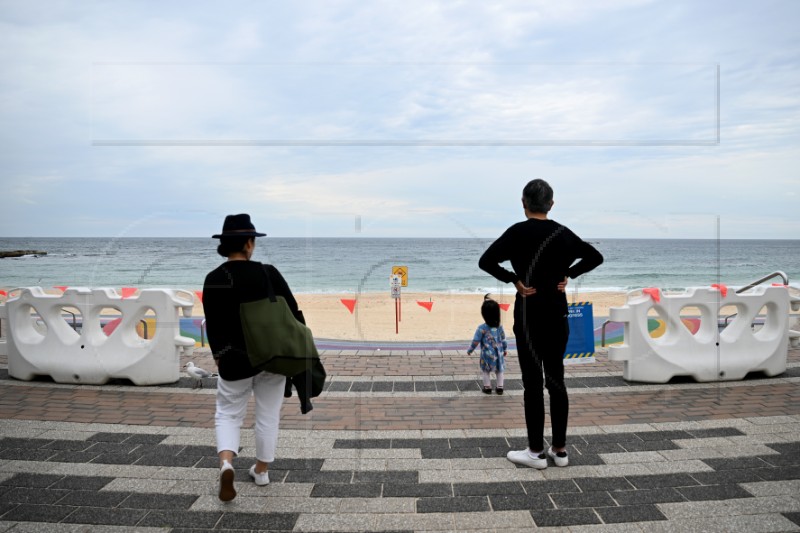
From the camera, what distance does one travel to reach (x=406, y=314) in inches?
631

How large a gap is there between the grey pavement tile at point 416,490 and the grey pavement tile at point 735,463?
6.15 feet

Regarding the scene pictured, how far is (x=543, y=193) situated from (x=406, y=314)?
1244 centimetres

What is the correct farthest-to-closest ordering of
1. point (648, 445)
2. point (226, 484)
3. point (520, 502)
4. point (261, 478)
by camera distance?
point (648, 445)
point (261, 478)
point (520, 502)
point (226, 484)

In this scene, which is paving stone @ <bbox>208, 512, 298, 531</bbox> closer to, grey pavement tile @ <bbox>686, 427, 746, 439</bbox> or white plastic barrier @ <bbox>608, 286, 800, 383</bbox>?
grey pavement tile @ <bbox>686, 427, 746, 439</bbox>

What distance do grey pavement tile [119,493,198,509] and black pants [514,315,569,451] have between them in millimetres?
2223

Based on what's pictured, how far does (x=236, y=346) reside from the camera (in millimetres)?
3234

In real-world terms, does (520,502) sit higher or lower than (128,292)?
lower

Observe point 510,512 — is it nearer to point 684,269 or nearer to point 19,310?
point 19,310

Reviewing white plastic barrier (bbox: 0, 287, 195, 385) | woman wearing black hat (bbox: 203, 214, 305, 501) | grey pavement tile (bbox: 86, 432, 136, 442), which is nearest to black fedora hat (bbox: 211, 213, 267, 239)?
woman wearing black hat (bbox: 203, 214, 305, 501)

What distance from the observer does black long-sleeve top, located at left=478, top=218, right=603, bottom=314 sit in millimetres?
3680

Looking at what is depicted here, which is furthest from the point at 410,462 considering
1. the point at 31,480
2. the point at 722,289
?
the point at 722,289

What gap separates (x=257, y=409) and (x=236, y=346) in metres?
0.45

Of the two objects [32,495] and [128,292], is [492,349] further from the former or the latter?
[128,292]

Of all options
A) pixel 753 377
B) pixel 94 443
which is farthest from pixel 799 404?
pixel 94 443
